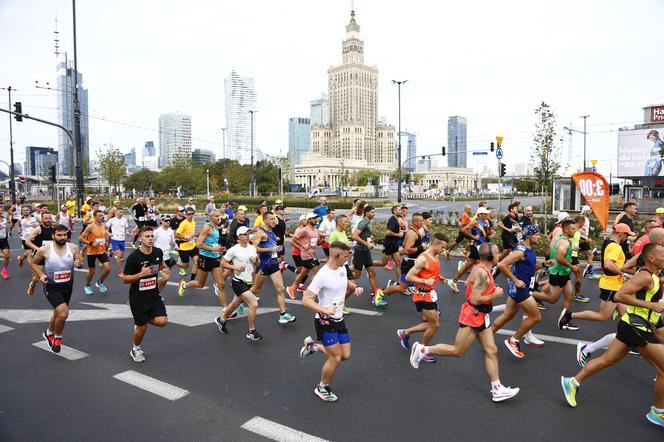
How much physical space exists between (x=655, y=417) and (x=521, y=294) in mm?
2078

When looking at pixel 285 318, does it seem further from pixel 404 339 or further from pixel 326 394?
pixel 326 394

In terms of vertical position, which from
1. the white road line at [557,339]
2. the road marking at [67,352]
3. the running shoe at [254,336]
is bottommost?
the road marking at [67,352]

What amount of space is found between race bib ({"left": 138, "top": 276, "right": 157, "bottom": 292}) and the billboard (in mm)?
45954

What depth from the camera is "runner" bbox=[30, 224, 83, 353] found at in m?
6.47

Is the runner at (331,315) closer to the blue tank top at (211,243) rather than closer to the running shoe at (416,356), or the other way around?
the running shoe at (416,356)

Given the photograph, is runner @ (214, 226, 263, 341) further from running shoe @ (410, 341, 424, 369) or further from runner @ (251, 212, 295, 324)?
running shoe @ (410, 341, 424, 369)

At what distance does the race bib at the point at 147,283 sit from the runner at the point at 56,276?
3.97 feet

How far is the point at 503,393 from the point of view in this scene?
193 inches

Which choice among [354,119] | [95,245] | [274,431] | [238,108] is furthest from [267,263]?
[238,108]

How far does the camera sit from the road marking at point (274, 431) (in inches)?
167

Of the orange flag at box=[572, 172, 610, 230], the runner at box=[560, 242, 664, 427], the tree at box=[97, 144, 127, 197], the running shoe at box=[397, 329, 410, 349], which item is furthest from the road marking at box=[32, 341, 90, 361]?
the tree at box=[97, 144, 127, 197]

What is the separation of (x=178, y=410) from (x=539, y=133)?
66.6ft

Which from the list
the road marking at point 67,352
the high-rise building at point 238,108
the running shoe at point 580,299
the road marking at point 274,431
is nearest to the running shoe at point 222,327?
the road marking at point 67,352

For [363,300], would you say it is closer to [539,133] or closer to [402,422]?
[402,422]
